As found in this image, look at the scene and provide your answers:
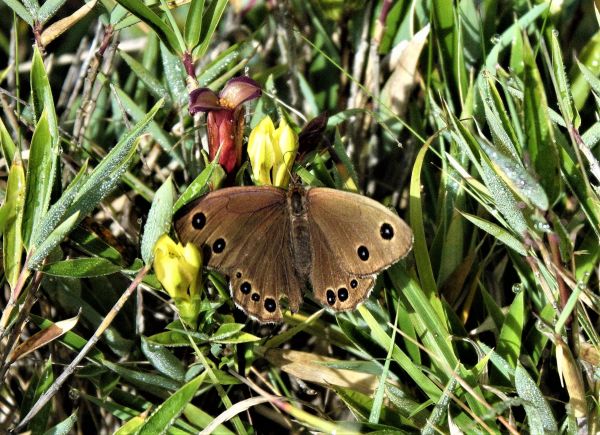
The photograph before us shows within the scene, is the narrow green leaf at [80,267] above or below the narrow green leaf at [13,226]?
below

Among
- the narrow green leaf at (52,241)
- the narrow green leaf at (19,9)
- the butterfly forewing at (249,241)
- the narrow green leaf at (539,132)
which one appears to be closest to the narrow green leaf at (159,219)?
the butterfly forewing at (249,241)

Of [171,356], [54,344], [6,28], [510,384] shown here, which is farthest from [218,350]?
[6,28]

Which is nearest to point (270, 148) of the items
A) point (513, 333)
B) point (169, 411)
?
point (169, 411)

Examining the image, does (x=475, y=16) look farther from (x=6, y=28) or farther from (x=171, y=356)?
(x=6, y=28)

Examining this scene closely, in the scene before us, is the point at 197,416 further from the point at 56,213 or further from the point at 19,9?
the point at 19,9

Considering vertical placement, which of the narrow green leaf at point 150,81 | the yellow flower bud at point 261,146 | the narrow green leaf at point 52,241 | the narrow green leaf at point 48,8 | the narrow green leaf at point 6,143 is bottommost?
the narrow green leaf at point 52,241

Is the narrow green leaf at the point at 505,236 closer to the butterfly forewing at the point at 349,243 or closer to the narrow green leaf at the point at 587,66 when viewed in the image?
the butterfly forewing at the point at 349,243
